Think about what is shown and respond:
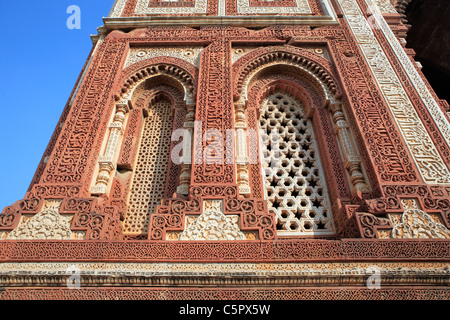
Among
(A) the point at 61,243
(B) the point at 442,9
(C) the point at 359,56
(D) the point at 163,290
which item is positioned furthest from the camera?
(B) the point at 442,9

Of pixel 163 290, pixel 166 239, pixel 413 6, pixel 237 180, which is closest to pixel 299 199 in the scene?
pixel 237 180

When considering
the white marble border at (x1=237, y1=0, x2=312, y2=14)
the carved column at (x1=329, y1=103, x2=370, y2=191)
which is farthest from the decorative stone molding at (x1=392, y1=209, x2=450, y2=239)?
the white marble border at (x1=237, y1=0, x2=312, y2=14)

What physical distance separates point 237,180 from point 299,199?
810mm

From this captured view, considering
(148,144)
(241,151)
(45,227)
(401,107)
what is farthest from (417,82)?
(45,227)

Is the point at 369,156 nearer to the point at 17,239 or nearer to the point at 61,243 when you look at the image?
the point at 61,243

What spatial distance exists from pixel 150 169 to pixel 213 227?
5.31 ft

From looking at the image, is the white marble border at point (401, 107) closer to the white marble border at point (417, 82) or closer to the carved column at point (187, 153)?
the white marble border at point (417, 82)

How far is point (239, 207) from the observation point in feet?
12.3

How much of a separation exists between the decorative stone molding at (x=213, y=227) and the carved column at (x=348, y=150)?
1.68 metres

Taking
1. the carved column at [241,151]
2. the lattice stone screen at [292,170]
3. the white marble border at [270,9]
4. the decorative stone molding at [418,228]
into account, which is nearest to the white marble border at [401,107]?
the decorative stone molding at [418,228]

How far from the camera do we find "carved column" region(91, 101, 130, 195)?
14.2 feet

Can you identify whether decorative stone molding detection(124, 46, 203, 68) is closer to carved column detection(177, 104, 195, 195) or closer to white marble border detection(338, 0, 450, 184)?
carved column detection(177, 104, 195, 195)

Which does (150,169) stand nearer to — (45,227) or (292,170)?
(45,227)

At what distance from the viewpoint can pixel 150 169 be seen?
15.8 feet
